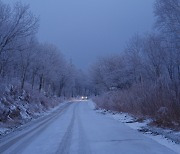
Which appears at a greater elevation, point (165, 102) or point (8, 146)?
point (165, 102)

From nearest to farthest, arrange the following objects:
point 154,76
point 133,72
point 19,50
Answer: point 19,50, point 154,76, point 133,72

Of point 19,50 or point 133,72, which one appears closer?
point 19,50

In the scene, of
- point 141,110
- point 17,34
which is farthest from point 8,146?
point 17,34

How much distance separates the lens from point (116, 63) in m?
69.6

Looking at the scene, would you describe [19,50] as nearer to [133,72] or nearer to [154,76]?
[154,76]

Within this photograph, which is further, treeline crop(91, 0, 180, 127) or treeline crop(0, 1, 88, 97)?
treeline crop(0, 1, 88, 97)

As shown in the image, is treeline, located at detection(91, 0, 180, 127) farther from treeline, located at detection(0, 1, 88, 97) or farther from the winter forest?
treeline, located at detection(0, 1, 88, 97)

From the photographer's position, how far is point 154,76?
42.4 m

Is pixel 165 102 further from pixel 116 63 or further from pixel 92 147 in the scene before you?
pixel 116 63

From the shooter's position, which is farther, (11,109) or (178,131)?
(11,109)

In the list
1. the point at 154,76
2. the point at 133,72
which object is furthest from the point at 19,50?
the point at 133,72

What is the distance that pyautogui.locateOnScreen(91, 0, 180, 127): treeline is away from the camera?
54.3 ft

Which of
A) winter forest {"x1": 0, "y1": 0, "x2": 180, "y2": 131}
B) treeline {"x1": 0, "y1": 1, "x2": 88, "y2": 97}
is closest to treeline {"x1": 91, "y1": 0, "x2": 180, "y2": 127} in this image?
winter forest {"x1": 0, "y1": 0, "x2": 180, "y2": 131}

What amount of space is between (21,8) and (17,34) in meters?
2.86
